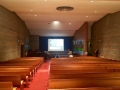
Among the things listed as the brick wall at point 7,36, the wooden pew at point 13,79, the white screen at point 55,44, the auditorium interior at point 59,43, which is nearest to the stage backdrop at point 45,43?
the auditorium interior at point 59,43

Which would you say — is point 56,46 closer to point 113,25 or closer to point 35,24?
point 35,24

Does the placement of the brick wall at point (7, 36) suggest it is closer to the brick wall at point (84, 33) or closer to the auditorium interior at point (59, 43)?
the auditorium interior at point (59, 43)

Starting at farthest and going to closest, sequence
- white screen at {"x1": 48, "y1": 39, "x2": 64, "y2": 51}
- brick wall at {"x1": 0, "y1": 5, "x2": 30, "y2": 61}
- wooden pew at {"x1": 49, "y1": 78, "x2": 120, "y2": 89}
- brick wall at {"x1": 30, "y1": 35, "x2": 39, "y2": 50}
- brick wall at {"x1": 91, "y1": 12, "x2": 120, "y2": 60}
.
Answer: white screen at {"x1": 48, "y1": 39, "x2": 64, "y2": 51} < brick wall at {"x1": 30, "y1": 35, "x2": 39, "y2": 50} < brick wall at {"x1": 91, "y1": 12, "x2": 120, "y2": 60} < brick wall at {"x1": 0, "y1": 5, "x2": 30, "y2": 61} < wooden pew at {"x1": 49, "y1": 78, "x2": 120, "y2": 89}

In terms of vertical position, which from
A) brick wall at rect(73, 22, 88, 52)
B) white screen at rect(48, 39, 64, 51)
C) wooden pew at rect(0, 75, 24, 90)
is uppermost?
brick wall at rect(73, 22, 88, 52)

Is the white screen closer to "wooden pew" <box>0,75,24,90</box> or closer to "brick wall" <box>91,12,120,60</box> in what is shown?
"brick wall" <box>91,12,120,60</box>

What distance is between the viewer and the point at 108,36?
1091cm

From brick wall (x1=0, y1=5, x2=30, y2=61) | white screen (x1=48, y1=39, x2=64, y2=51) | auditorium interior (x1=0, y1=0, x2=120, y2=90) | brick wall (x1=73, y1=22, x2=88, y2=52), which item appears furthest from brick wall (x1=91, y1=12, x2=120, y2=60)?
brick wall (x1=0, y1=5, x2=30, y2=61)

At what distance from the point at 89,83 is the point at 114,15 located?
8044mm

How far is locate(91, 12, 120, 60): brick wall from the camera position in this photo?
962 centimetres

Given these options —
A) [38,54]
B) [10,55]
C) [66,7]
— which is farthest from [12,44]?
[38,54]

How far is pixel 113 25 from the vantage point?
400 inches

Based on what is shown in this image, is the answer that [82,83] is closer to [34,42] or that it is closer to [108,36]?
[108,36]

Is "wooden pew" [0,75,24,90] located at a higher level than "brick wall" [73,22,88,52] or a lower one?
lower

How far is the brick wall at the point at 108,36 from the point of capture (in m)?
9.62
